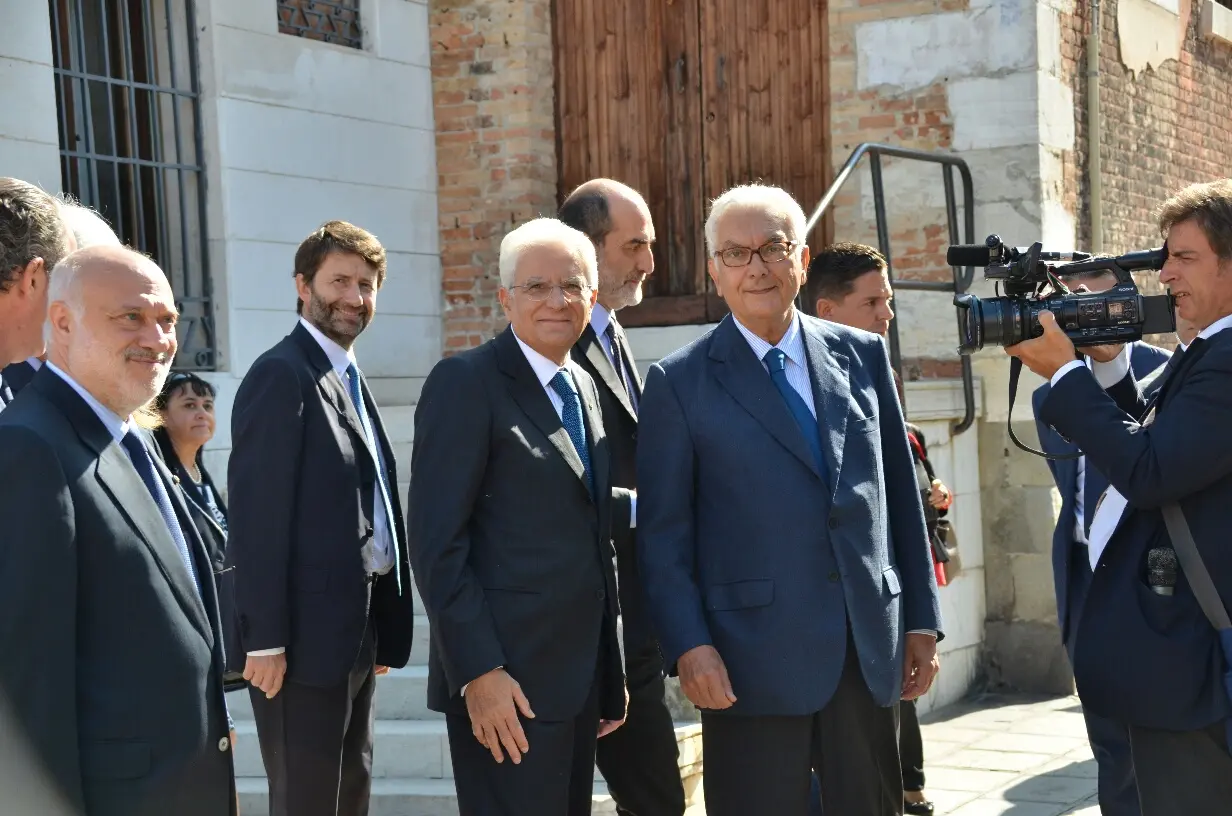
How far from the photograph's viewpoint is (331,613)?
12.7 ft

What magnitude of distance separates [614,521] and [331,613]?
79 cm

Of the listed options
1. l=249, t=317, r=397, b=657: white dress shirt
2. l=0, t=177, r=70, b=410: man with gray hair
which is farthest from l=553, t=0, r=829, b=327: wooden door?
l=0, t=177, r=70, b=410: man with gray hair

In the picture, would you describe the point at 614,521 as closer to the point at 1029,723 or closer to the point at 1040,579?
the point at 1029,723

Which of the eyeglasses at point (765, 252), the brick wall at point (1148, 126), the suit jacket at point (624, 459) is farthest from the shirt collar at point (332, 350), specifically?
the brick wall at point (1148, 126)

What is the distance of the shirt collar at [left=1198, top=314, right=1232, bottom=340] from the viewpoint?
3.26 m

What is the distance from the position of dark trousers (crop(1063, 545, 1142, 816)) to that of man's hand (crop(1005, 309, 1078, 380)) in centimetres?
120

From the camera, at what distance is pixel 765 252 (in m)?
3.47

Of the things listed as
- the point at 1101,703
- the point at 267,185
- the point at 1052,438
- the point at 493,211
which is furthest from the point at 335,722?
the point at 493,211

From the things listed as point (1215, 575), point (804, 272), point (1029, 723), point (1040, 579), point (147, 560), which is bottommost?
point (1029, 723)

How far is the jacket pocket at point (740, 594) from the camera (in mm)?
3330

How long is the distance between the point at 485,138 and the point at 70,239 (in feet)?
19.7

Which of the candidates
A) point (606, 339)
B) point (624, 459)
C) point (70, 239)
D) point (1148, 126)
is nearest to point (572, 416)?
point (624, 459)

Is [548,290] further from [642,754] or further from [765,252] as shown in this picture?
[642,754]

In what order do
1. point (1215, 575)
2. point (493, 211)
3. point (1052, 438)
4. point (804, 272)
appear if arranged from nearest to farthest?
point (1215, 575), point (804, 272), point (1052, 438), point (493, 211)
